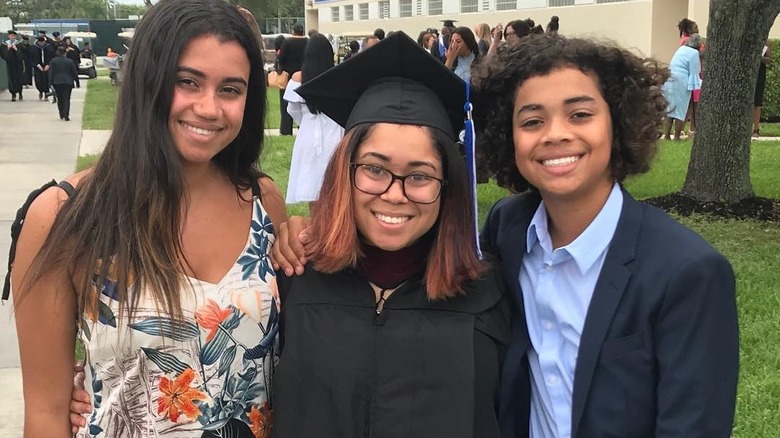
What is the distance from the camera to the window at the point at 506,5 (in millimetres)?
34300

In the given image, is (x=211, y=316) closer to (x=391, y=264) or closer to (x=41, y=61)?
(x=391, y=264)

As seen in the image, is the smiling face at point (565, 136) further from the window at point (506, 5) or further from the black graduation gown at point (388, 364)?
the window at point (506, 5)

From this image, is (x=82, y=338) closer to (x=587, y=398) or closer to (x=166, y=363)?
(x=166, y=363)

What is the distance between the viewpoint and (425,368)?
1.94 m

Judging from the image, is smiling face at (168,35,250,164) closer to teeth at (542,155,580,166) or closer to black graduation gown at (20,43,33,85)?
teeth at (542,155,580,166)

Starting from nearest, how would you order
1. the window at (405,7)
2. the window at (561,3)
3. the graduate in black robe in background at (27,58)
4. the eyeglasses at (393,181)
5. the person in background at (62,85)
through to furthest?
the eyeglasses at (393,181) < the person in background at (62,85) < the graduate in black robe in background at (27,58) < the window at (561,3) < the window at (405,7)

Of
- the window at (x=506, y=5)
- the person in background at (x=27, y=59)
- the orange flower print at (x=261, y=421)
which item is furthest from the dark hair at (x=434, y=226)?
the window at (x=506, y=5)

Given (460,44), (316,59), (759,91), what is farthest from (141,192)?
(759,91)

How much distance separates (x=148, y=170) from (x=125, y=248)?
0.20m

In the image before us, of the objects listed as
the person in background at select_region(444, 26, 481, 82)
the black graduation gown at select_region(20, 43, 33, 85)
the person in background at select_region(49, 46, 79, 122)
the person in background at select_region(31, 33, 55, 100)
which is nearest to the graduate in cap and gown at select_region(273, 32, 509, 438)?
the person in background at select_region(444, 26, 481, 82)

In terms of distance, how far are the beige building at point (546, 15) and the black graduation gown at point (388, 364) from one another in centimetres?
1219

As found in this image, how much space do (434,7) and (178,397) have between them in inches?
1633

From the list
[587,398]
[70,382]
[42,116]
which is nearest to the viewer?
[587,398]

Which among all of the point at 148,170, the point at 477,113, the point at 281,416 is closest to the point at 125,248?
the point at 148,170
